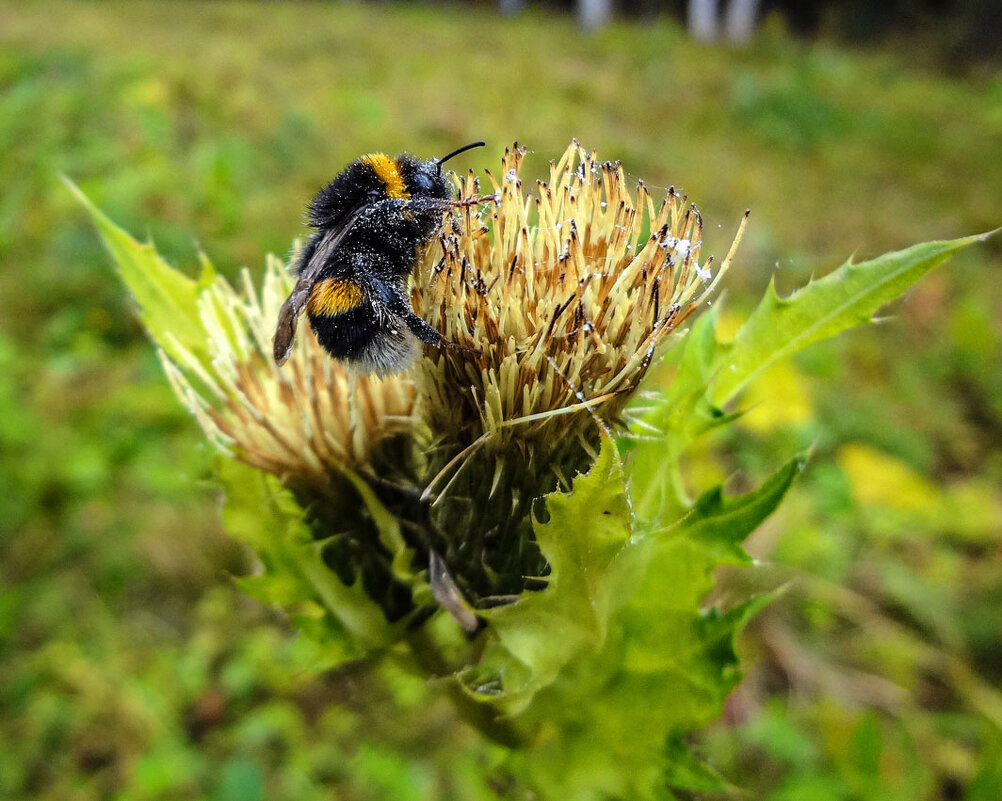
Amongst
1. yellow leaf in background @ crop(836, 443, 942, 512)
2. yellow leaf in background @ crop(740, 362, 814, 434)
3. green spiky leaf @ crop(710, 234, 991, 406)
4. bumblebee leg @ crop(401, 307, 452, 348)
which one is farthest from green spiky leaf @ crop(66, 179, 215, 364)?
yellow leaf in background @ crop(836, 443, 942, 512)

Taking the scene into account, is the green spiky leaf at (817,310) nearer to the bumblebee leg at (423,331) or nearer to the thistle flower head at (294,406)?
the bumblebee leg at (423,331)

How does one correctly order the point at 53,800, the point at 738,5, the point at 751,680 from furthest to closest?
the point at 738,5 → the point at 751,680 → the point at 53,800

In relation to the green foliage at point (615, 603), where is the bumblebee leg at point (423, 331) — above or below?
above

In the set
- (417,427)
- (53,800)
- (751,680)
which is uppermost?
(417,427)

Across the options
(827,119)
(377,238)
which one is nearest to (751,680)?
(377,238)

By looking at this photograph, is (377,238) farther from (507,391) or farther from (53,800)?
(53,800)

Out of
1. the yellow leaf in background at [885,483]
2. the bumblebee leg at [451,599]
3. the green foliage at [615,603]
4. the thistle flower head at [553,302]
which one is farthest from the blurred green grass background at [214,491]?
the bumblebee leg at [451,599]
